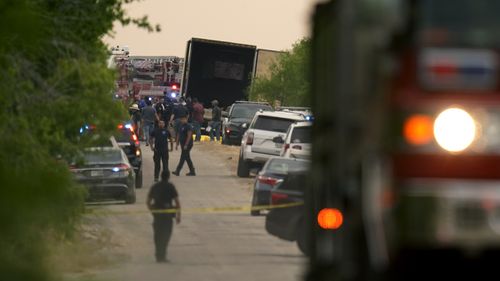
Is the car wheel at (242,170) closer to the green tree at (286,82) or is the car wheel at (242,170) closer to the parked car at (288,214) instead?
the parked car at (288,214)

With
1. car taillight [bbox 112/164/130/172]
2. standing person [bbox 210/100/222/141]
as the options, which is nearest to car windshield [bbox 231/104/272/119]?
standing person [bbox 210/100/222/141]

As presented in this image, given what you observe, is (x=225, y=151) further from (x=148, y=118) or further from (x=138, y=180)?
(x=138, y=180)

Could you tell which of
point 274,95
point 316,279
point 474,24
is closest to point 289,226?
point 316,279

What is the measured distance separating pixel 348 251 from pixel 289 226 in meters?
14.0

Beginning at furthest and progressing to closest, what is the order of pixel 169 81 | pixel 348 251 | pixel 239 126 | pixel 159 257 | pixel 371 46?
pixel 169 81, pixel 239 126, pixel 159 257, pixel 348 251, pixel 371 46

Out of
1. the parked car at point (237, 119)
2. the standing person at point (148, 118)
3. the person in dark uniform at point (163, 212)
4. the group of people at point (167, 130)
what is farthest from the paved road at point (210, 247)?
the parked car at point (237, 119)

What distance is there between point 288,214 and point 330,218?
12201 millimetres

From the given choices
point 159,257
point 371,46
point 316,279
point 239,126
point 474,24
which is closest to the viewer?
point 474,24

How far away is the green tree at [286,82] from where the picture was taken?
7312 centimetres

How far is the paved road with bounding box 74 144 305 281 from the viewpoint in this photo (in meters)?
18.6

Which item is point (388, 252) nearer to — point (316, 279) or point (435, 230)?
point (435, 230)

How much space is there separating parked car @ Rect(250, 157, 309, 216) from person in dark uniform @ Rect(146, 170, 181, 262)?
158 inches

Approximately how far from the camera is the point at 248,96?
66.1 meters

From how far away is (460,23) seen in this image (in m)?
5.36
